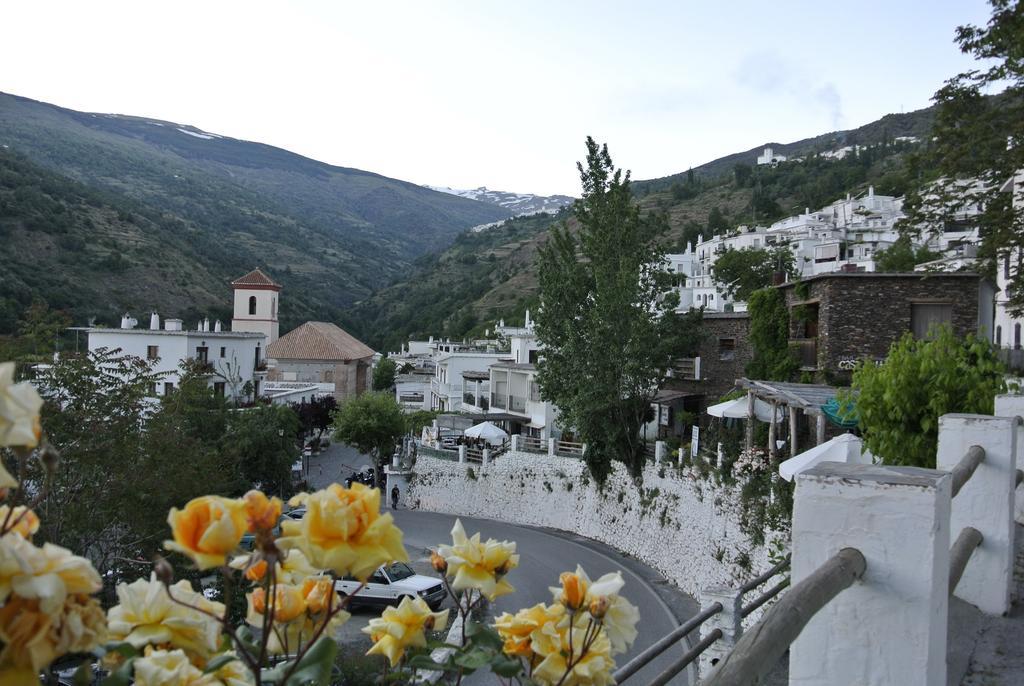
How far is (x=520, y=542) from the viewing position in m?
25.3

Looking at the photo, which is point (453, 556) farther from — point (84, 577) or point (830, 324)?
point (830, 324)

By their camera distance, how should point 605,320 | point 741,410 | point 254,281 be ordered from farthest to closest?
point 254,281
point 605,320
point 741,410

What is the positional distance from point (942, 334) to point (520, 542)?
55.4 feet

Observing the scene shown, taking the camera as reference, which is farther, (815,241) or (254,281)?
(815,241)

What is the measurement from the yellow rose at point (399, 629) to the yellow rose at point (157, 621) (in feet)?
1.55

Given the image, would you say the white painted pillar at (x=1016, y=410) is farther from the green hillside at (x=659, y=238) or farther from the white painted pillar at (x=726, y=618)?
the green hillside at (x=659, y=238)

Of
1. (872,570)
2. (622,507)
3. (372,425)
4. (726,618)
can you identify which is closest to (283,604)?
(872,570)

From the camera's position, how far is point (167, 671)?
4.35ft

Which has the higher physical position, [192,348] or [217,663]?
[217,663]

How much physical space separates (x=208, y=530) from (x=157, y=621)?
0.23 metres

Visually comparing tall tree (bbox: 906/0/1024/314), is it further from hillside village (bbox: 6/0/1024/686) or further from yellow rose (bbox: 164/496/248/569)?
yellow rose (bbox: 164/496/248/569)

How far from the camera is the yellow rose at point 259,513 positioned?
136 cm

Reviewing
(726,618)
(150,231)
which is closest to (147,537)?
(726,618)

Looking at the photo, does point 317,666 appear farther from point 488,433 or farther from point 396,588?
point 488,433
